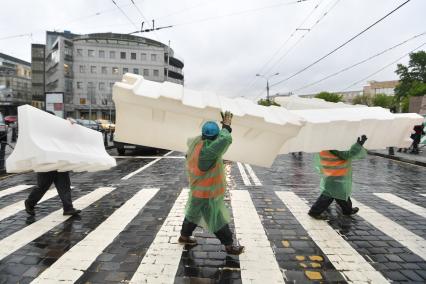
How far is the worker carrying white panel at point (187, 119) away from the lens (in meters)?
3.70

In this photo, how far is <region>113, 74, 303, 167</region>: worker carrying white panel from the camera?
12.1 ft

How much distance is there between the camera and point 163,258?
3992 millimetres

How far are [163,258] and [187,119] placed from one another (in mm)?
1653

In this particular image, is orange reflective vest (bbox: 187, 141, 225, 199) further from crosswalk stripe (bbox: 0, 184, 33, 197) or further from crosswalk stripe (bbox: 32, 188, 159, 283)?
crosswalk stripe (bbox: 0, 184, 33, 197)

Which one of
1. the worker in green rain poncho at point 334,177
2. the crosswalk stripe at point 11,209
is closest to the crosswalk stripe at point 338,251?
the worker in green rain poncho at point 334,177

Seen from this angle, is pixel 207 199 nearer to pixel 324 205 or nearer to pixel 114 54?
pixel 324 205

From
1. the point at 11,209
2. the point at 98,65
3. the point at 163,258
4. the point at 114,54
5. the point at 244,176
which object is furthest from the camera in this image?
the point at 114,54

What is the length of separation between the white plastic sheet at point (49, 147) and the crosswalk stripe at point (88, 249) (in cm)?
97

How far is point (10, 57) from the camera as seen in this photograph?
9894 cm

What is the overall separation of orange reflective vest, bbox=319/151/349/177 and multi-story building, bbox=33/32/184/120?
59.3 metres

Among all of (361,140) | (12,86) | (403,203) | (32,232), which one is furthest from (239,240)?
(12,86)

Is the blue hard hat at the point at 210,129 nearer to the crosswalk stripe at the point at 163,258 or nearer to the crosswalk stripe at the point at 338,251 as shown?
the crosswalk stripe at the point at 163,258

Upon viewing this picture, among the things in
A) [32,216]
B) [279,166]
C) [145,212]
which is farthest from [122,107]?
[279,166]

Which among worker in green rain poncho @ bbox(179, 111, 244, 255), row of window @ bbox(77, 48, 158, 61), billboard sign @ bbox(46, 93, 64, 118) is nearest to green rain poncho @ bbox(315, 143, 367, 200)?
worker in green rain poncho @ bbox(179, 111, 244, 255)
